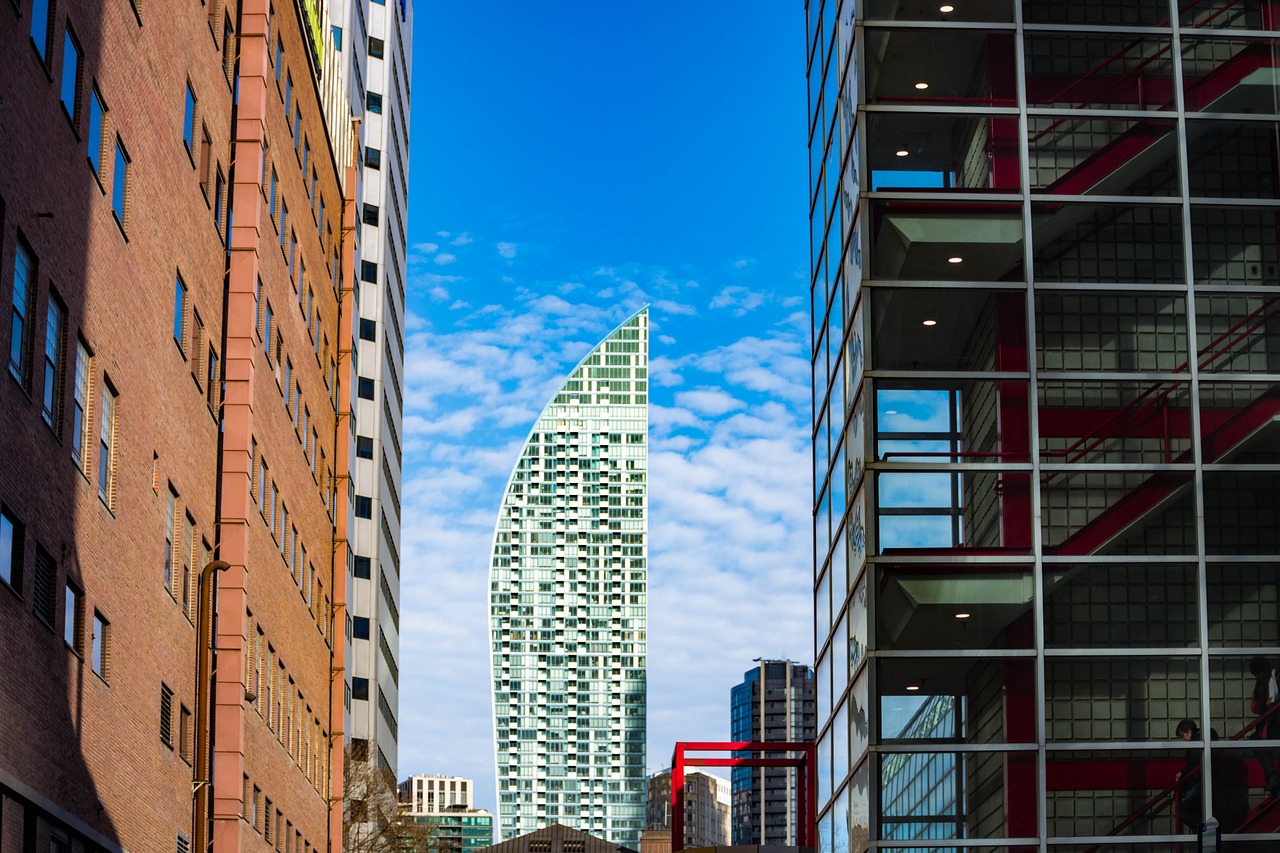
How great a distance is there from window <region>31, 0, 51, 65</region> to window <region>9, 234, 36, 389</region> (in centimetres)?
319

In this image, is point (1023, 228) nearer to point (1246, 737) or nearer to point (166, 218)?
point (1246, 737)

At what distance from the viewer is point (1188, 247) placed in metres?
33.2

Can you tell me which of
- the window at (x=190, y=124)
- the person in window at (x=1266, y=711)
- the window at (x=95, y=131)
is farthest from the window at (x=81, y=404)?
the person in window at (x=1266, y=711)

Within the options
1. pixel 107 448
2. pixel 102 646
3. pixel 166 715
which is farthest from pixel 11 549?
pixel 166 715

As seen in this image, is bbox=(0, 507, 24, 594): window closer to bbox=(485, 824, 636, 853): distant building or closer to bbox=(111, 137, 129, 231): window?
bbox=(111, 137, 129, 231): window

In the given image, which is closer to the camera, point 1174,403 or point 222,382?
point 1174,403

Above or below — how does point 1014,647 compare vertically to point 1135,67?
below

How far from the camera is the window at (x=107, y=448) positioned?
3231 centimetres

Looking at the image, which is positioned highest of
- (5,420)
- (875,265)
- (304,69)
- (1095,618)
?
(304,69)

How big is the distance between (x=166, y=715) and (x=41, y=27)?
51.9 ft

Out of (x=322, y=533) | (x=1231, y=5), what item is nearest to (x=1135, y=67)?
(x=1231, y=5)

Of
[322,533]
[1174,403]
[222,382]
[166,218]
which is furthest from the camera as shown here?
[322,533]

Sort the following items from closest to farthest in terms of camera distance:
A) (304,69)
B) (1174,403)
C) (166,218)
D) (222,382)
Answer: (1174,403), (166,218), (222,382), (304,69)

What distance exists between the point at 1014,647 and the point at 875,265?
7.80 m
